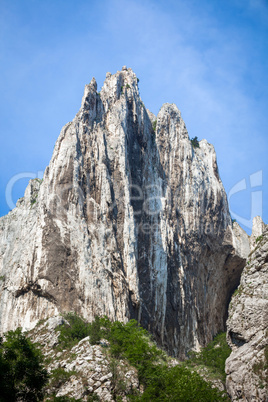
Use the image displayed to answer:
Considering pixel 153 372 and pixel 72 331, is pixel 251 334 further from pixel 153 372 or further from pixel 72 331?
pixel 72 331

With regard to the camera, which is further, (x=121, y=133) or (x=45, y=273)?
(x=121, y=133)

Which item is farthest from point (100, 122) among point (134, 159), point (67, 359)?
point (67, 359)

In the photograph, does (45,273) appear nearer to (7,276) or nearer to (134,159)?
(7,276)

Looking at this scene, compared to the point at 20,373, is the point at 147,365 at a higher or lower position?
higher

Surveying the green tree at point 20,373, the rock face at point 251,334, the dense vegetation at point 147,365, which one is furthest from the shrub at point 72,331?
the rock face at point 251,334

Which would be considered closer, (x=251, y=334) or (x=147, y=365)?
(x=251, y=334)

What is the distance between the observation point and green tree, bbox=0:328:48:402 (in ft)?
71.1

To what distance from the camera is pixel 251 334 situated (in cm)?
2203

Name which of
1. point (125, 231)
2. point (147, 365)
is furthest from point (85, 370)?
point (125, 231)

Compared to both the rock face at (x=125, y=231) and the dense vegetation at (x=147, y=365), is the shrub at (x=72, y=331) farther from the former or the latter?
the rock face at (x=125, y=231)

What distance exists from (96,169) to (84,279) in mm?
9949

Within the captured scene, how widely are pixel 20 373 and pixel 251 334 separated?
424 inches

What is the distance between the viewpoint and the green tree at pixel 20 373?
21672mm

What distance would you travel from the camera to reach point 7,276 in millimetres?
37281
